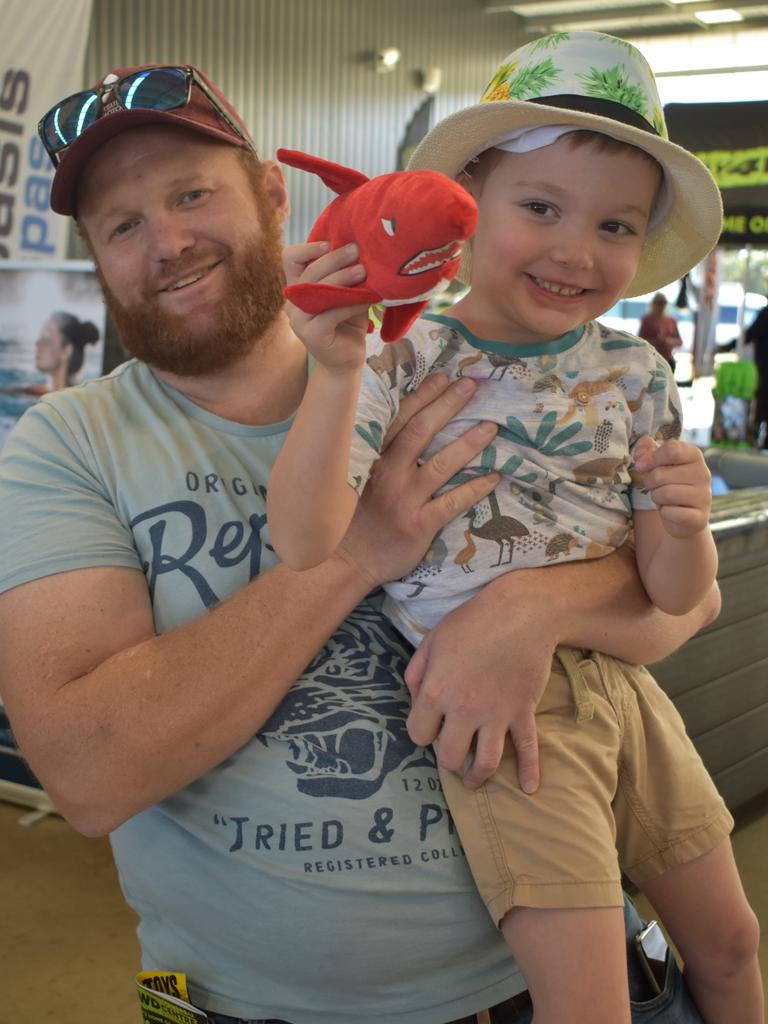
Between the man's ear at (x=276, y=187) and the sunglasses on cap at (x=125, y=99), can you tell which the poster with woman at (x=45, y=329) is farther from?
the sunglasses on cap at (x=125, y=99)

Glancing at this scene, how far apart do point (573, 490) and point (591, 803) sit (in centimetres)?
38

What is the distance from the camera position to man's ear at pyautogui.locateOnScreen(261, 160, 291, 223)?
1761mm

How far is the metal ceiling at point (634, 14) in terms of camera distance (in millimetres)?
13930

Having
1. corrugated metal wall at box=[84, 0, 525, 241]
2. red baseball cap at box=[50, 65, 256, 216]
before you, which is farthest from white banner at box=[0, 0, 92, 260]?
corrugated metal wall at box=[84, 0, 525, 241]

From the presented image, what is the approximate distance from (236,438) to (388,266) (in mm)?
636

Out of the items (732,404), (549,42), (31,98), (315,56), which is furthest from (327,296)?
(315,56)

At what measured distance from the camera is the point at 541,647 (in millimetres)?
1286

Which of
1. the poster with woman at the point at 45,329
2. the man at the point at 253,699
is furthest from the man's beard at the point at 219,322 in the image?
the poster with woman at the point at 45,329

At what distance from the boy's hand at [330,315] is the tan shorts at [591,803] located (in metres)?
0.54

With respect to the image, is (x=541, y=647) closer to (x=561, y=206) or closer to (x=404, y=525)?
(x=404, y=525)

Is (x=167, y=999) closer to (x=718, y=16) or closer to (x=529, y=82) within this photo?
(x=529, y=82)

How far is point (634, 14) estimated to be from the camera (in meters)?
14.4

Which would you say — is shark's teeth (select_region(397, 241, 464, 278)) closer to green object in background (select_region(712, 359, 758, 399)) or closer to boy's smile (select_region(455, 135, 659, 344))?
boy's smile (select_region(455, 135, 659, 344))

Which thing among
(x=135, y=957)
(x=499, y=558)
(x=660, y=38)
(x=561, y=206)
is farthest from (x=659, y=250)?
(x=660, y=38)
